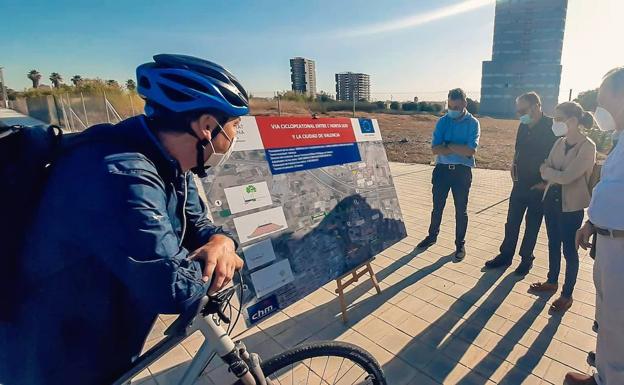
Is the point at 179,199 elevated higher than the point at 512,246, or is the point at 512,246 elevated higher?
the point at 179,199

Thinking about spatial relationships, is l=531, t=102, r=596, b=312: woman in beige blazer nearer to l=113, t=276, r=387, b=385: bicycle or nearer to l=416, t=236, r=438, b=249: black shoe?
l=416, t=236, r=438, b=249: black shoe

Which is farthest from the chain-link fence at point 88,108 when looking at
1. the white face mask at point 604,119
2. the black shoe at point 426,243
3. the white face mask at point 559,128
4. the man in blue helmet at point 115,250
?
the white face mask at point 604,119

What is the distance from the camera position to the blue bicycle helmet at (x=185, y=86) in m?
1.16

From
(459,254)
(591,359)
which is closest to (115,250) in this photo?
(591,359)

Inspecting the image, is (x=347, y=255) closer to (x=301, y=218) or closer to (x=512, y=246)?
(x=301, y=218)

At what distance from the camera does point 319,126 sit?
288cm

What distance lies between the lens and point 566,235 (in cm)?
302

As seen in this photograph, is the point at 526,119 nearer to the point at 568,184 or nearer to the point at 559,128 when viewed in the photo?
the point at 559,128

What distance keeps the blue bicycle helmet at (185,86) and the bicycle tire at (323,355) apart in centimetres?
109

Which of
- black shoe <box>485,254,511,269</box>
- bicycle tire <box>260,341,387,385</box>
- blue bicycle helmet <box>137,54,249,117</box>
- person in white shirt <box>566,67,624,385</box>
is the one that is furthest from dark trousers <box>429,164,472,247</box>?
blue bicycle helmet <box>137,54,249,117</box>

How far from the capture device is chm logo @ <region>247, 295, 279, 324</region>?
7.39ft

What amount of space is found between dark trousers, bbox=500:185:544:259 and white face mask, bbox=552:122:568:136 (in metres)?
0.64

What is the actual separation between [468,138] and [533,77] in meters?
81.6

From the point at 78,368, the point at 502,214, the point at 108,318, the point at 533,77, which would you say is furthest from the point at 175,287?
the point at 533,77
